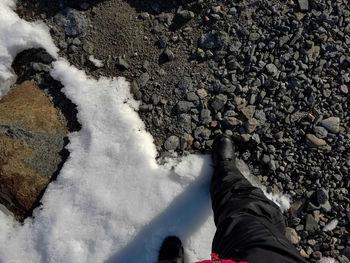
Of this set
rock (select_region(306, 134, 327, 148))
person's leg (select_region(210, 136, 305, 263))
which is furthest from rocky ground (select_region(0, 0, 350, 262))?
person's leg (select_region(210, 136, 305, 263))

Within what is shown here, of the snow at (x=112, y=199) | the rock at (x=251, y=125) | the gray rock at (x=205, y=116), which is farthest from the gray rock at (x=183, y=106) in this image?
the rock at (x=251, y=125)

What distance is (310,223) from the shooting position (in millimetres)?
2322

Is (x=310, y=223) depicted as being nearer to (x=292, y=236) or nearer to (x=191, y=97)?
(x=292, y=236)

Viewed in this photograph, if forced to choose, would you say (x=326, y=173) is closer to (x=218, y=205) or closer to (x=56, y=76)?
(x=218, y=205)

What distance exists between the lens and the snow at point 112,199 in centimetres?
224

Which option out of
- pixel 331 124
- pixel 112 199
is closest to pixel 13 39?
pixel 112 199

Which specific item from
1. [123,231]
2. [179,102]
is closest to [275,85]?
[179,102]

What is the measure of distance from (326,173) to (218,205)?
948 millimetres

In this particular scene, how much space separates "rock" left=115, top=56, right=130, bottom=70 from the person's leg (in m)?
0.96

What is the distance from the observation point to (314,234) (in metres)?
2.34

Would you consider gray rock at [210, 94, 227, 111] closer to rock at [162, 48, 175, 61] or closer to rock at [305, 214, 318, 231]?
rock at [162, 48, 175, 61]

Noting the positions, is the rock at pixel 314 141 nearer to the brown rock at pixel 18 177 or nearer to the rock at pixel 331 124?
the rock at pixel 331 124

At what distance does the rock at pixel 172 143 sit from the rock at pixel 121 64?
70cm

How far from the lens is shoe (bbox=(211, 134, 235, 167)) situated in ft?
A: 7.35
